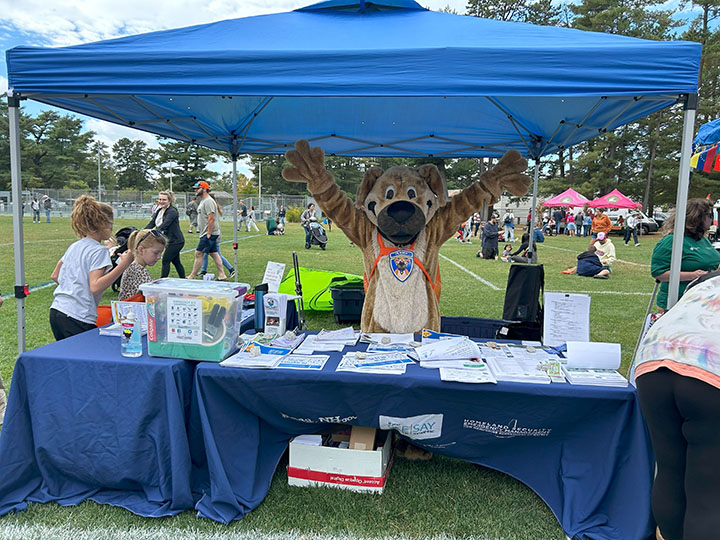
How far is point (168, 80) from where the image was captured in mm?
2480

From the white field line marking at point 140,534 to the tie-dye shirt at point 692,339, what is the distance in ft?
4.07

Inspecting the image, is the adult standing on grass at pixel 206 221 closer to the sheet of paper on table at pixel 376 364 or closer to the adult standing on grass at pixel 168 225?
the adult standing on grass at pixel 168 225

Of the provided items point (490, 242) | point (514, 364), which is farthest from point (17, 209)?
point (490, 242)

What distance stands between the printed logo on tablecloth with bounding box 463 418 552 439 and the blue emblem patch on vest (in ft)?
4.05

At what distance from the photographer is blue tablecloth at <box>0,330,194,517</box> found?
7.70ft

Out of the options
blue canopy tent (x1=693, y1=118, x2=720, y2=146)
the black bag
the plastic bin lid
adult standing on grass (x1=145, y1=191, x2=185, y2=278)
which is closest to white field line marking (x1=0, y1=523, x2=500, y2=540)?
the plastic bin lid

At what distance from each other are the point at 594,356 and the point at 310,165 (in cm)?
214

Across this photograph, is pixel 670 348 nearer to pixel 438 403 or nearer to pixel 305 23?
pixel 438 403

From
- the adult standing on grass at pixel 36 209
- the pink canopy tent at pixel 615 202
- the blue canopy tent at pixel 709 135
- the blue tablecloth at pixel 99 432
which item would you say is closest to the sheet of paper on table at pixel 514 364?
the blue tablecloth at pixel 99 432

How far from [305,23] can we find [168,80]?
1.11m

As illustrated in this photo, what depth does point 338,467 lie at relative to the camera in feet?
8.35

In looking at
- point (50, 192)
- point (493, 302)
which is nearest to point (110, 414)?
point (493, 302)

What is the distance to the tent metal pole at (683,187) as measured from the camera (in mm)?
2371

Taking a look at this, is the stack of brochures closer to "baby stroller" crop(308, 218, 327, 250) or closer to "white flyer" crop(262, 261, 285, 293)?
"white flyer" crop(262, 261, 285, 293)
